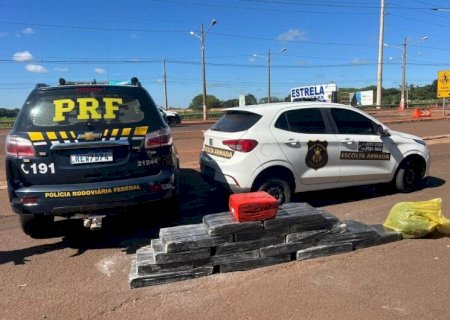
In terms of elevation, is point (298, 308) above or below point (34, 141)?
below

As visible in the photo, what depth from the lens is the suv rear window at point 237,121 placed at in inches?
246

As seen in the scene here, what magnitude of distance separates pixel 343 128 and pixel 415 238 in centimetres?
230

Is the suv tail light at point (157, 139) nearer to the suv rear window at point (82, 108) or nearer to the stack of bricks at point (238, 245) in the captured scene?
the suv rear window at point (82, 108)

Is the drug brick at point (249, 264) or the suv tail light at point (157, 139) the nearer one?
the drug brick at point (249, 264)

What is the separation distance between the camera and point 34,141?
15.0 feet

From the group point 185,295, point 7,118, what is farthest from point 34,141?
point 7,118

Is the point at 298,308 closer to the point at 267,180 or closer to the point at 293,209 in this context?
the point at 293,209

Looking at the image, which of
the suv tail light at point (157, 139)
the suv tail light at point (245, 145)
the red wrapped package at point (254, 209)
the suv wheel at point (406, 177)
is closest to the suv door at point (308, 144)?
the suv tail light at point (245, 145)

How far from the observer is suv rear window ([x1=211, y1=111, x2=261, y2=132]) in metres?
6.25

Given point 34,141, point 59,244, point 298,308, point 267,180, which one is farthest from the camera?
point 267,180

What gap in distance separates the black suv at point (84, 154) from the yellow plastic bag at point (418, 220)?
8.96 ft

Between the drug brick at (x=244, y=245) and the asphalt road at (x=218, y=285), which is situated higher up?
the drug brick at (x=244, y=245)

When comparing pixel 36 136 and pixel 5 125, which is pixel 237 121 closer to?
pixel 36 136

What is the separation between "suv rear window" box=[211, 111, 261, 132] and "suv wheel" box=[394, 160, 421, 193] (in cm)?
289
